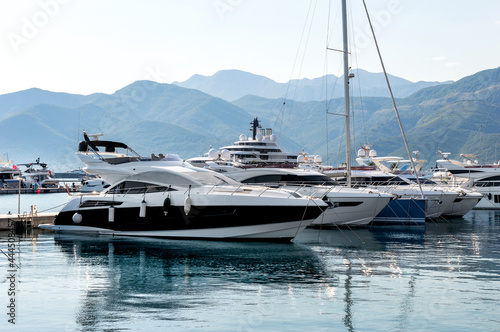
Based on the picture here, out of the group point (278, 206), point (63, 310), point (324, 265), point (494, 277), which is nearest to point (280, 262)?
point (324, 265)

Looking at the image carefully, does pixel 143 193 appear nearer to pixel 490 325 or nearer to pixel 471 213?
pixel 490 325

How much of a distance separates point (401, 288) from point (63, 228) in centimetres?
1707

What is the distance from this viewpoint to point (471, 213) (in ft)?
151

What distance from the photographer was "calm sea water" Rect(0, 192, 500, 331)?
12680mm

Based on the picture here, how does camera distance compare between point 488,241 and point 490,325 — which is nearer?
point 490,325

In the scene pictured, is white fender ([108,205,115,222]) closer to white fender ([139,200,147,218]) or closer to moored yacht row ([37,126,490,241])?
moored yacht row ([37,126,490,241])

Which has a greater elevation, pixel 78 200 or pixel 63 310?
pixel 78 200

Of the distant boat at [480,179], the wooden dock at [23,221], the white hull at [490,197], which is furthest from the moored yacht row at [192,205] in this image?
the white hull at [490,197]

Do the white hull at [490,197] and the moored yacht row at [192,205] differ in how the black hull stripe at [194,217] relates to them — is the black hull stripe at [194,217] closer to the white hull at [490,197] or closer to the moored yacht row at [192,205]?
the moored yacht row at [192,205]

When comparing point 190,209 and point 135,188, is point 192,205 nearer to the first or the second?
point 190,209

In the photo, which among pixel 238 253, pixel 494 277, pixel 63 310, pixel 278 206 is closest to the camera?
pixel 63 310

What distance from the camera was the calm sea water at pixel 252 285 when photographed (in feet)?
41.6

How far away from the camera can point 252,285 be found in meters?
16.1

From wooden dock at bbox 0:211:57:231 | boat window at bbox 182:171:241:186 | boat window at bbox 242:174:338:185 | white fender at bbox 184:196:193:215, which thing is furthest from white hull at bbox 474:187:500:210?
wooden dock at bbox 0:211:57:231
